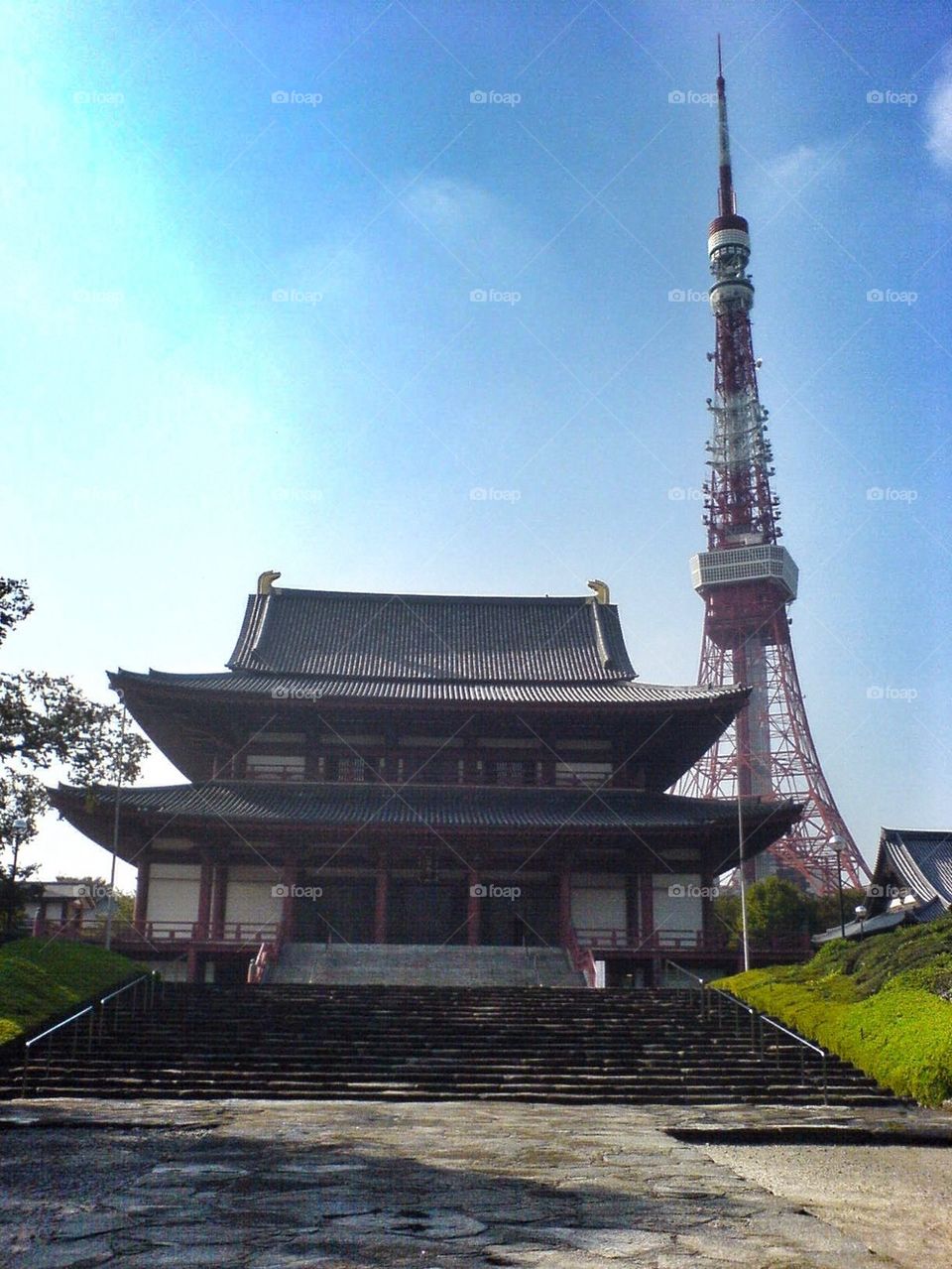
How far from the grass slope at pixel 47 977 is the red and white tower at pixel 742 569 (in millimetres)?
55702

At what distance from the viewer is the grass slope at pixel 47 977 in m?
19.1

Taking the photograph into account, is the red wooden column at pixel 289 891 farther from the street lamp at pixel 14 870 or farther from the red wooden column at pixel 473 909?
the street lamp at pixel 14 870

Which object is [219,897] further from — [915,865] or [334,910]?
[915,865]

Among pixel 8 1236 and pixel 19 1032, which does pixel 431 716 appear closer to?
pixel 19 1032

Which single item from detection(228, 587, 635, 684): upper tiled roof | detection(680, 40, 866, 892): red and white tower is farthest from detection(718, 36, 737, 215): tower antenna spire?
detection(228, 587, 635, 684): upper tiled roof

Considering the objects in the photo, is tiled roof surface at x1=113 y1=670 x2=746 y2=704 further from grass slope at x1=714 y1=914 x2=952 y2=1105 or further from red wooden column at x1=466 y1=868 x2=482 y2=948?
grass slope at x1=714 y1=914 x2=952 y2=1105

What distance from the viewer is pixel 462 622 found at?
4119cm

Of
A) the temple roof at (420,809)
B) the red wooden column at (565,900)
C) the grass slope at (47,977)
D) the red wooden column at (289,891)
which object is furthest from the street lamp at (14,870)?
the red wooden column at (565,900)

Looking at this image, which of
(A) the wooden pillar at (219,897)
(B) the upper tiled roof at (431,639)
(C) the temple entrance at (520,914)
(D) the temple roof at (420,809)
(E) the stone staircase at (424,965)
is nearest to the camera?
(E) the stone staircase at (424,965)

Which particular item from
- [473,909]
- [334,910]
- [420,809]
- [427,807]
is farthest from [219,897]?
[473,909]

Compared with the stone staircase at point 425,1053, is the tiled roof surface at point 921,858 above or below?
above

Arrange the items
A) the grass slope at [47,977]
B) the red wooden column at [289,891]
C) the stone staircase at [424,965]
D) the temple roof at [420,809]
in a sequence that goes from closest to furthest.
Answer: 1. the grass slope at [47,977]
2. the stone staircase at [424,965]
3. the temple roof at [420,809]
4. the red wooden column at [289,891]

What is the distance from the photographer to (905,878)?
4372 centimetres

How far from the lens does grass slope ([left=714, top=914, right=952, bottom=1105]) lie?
16.2m
